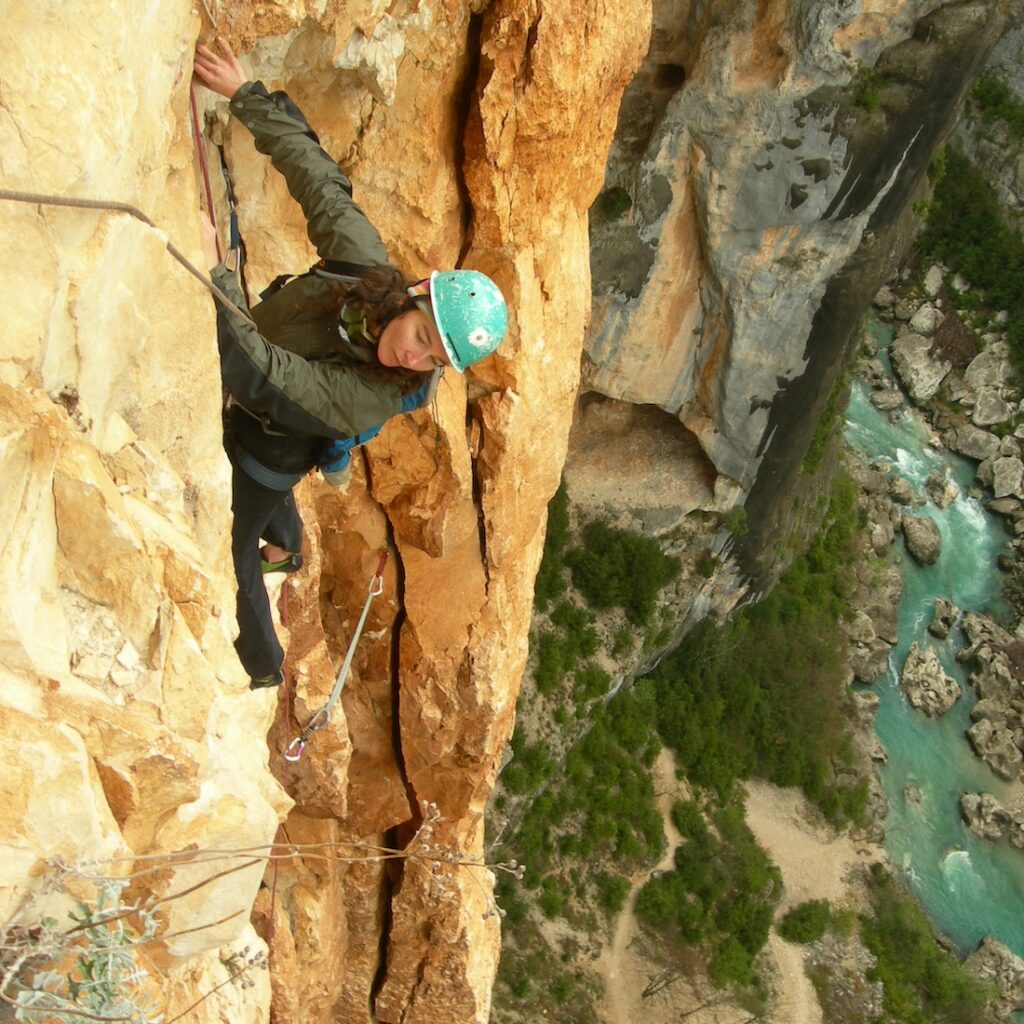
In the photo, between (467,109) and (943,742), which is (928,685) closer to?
(943,742)

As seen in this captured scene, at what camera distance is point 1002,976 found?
59.3 ft

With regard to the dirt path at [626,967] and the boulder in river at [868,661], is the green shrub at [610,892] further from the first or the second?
the boulder in river at [868,661]

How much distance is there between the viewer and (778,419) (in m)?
14.4

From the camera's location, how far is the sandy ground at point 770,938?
16.0 meters

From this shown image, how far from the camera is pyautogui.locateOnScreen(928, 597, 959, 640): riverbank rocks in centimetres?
2169

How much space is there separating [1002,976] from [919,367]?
14.2 m

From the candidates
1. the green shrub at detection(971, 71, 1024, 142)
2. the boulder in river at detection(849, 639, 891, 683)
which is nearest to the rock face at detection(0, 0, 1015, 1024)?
the boulder in river at detection(849, 639, 891, 683)

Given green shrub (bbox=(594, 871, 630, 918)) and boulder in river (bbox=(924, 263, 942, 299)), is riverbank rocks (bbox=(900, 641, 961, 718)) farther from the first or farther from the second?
boulder in river (bbox=(924, 263, 942, 299))

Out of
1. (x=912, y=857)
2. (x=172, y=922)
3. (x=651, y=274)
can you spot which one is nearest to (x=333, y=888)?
(x=172, y=922)

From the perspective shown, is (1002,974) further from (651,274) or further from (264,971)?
(264,971)

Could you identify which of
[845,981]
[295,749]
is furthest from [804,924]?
[295,749]

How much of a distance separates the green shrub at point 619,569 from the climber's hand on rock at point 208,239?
39.8 feet

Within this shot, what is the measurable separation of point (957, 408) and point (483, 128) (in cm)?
2222

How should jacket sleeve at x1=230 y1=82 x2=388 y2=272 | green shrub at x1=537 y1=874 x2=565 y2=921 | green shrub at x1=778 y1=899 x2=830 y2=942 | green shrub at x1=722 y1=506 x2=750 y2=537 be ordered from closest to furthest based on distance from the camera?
1. jacket sleeve at x1=230 y1=82 x2=388 y2=272
2. green shrub at x1=722 y1=506 x2=750 y2=537
3. green shrub at x1=537 y1=874 x2=565 y2=921
4. green shrub at x1=778 y1=899 x2=830 y2=942
